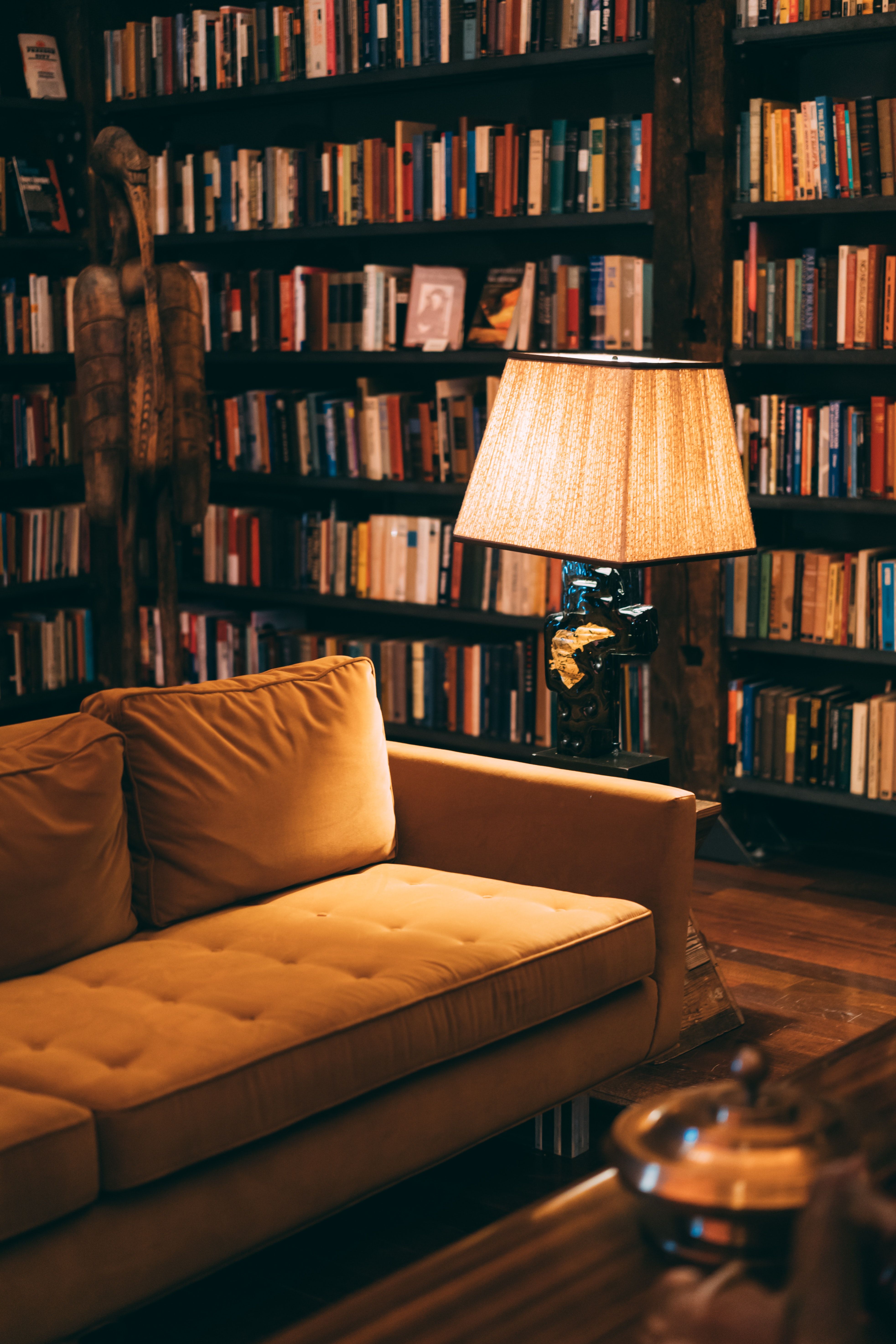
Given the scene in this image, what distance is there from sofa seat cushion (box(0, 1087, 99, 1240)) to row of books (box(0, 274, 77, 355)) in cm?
346

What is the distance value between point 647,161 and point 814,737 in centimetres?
151

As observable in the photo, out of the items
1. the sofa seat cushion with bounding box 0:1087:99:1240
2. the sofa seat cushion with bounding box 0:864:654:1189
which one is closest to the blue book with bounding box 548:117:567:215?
the sofa seat cushion with bounding box 0:864:654:1189

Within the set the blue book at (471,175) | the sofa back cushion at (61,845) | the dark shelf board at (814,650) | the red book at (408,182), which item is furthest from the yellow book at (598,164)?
the sofa back cushion at (61,845)

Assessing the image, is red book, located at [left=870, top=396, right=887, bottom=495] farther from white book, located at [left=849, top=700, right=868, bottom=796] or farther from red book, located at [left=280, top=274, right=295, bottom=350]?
red book, located at [left=280, top=274, right=295, bottom=350]

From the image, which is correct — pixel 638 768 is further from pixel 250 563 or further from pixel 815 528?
pixel 250 563

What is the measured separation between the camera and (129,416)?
12.8 feet

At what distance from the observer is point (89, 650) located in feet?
16.2

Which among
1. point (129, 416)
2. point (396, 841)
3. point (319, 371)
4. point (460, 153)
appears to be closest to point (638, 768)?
point (396, 841)

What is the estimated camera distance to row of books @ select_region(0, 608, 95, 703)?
15.5ft

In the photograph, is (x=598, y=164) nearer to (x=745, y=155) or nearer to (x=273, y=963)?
(x=745, y=155)

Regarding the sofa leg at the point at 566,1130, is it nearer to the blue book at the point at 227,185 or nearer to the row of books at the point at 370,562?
the row of books at the point at 370,562

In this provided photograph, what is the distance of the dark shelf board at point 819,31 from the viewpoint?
3.43m

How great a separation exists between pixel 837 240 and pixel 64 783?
266 cm

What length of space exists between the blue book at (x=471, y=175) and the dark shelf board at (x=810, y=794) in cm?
167
